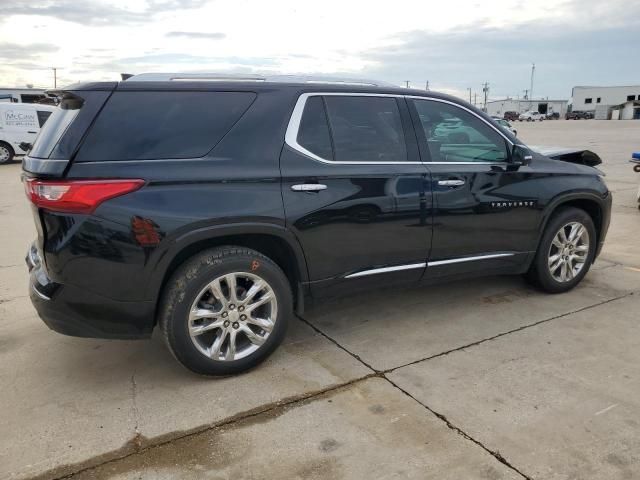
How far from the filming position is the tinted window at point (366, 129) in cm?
347

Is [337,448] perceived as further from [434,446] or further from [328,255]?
[328,255]

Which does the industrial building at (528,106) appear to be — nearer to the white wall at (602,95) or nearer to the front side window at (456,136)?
the white wall at (602,95)

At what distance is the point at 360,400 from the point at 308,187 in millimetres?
1310

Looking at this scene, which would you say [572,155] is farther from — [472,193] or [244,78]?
[244,78]

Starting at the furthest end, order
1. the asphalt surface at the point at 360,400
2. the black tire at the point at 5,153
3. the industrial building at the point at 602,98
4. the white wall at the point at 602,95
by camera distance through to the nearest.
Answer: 1. the white wall at the point at 602,95
2. the industrial building at the point at 602,98
3. the black tire at the point at 5,153
4. the asphalt surface at the point at 360,400

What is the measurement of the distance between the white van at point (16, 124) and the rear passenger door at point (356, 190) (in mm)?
16285

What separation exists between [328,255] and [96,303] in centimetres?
142

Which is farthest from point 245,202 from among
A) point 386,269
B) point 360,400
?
point 360,400

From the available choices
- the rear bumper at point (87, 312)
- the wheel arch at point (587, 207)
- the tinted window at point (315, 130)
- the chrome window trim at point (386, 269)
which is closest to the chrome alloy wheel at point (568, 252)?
the wheel arch at point (587, 207)

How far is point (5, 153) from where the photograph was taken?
57.0ft

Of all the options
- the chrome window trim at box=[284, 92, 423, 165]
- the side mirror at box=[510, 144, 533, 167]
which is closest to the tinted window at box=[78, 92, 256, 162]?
the chrome window trim at box=[284, 92, 423, 165]

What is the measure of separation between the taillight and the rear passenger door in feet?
3.25

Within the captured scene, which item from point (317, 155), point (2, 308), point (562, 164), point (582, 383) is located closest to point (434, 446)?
point (582, 383)

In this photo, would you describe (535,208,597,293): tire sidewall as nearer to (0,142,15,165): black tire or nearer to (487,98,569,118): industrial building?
(0,142,15,165): black tire
